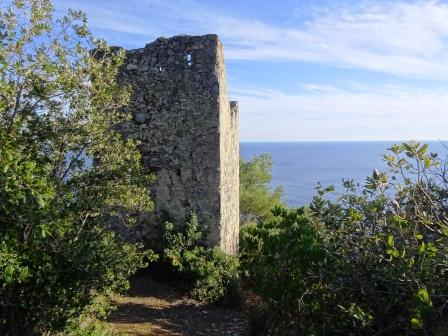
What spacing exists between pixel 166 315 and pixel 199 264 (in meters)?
1.06

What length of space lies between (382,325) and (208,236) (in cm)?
428

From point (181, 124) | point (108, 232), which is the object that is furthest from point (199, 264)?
point (108, 232)

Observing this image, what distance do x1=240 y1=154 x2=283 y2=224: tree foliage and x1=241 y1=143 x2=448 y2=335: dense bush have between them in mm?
12775

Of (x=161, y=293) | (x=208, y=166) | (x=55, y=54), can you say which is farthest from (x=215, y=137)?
(x=55, y=54)

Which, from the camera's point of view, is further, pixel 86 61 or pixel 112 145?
pixel 112 145

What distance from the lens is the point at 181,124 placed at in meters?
Result: 8.27

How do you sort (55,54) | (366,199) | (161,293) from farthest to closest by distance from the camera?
(161,293) < (366,199) < (55,54)

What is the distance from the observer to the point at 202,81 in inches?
321

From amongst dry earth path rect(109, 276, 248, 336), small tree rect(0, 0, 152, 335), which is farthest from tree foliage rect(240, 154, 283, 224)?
small tree rect(0, 0, 152, 335)

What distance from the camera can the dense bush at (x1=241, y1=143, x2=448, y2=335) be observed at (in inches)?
162

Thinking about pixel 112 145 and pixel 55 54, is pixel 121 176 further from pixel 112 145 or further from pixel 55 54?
pixel 55 54

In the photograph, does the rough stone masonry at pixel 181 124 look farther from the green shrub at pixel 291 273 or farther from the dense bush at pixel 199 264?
the green shrub at pixel 291 273

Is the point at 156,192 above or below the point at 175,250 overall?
above

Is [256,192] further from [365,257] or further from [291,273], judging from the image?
[365,257]
